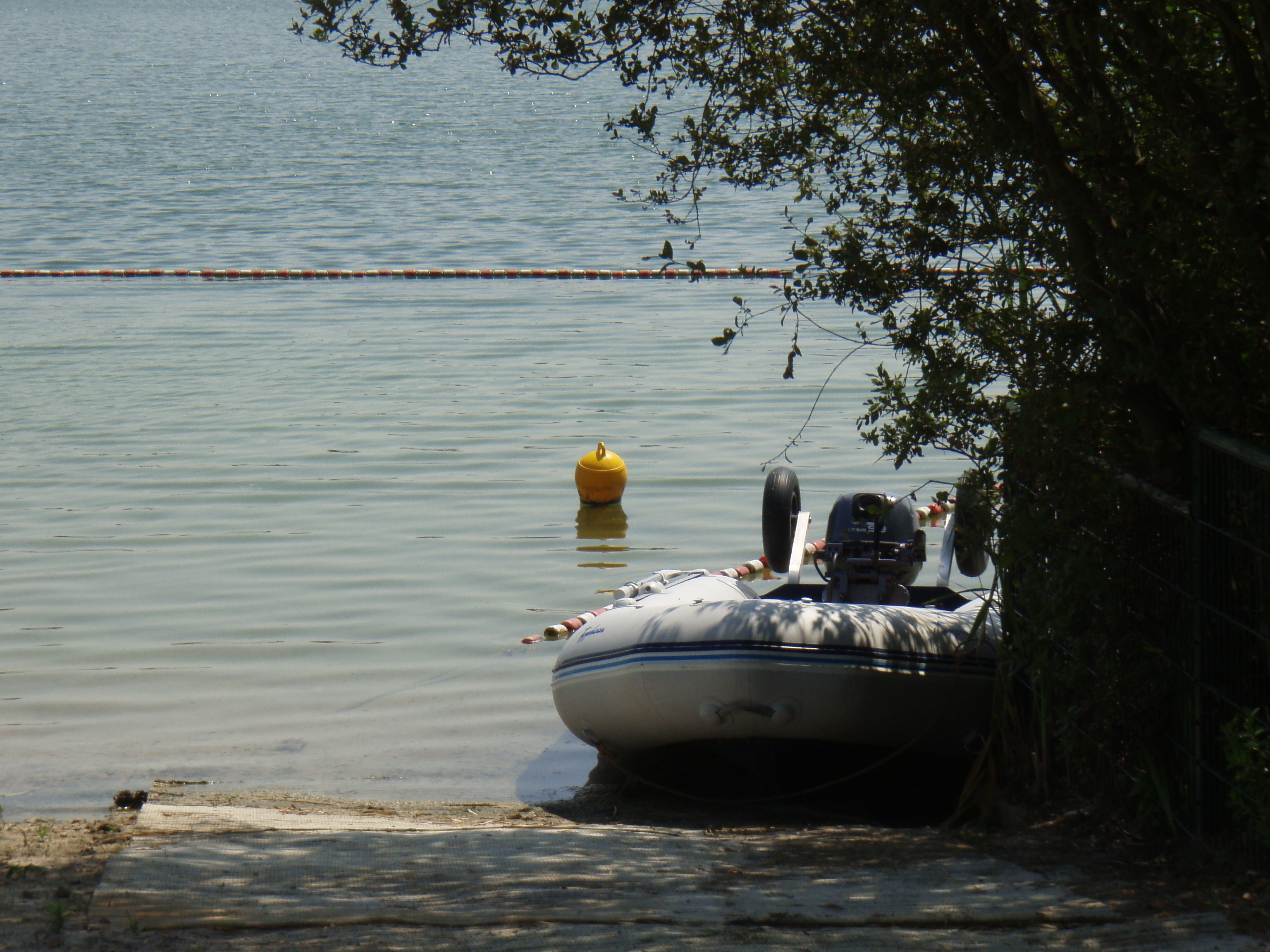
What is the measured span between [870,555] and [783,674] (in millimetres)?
1201

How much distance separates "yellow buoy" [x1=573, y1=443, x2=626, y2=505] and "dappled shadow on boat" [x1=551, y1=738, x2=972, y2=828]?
3738 millimetres

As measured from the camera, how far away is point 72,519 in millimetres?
8617

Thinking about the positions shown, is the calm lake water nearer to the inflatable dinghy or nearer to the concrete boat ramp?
the inflatable dinghy

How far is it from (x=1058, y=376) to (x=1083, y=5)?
35.0 inches

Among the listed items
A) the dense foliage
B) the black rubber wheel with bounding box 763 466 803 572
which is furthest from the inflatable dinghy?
the black rubber wheel with bounding box 763 466 803 572

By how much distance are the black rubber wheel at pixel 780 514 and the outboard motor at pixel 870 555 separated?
0.55m

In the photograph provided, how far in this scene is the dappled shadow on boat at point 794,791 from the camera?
4.76 metres

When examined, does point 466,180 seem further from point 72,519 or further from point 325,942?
point 325,942

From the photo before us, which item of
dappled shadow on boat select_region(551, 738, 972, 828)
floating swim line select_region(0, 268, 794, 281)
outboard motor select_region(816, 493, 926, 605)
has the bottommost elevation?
dappled shadow on boat select_region(551, 738, 972, 828)

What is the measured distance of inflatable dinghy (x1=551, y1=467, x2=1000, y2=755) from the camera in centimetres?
464

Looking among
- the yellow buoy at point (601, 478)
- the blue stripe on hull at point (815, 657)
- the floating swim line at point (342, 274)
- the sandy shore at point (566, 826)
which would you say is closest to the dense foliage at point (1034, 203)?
the sandy shore at point (566, 826)

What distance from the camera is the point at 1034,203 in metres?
3.59

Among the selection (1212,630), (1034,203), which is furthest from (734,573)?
(1212,630)

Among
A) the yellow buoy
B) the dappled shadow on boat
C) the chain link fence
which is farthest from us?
the yellow buoy
